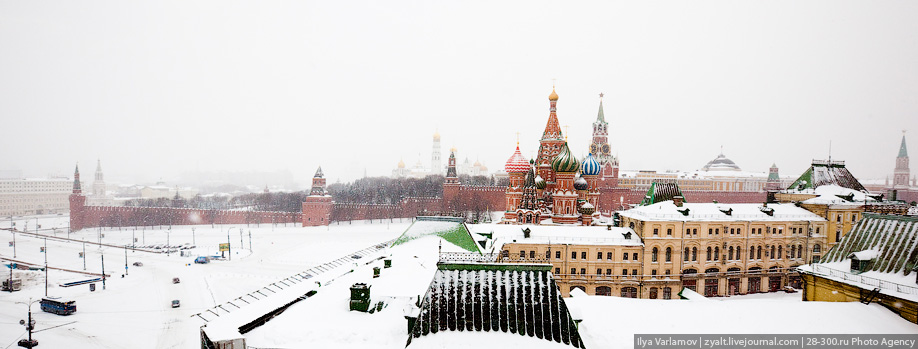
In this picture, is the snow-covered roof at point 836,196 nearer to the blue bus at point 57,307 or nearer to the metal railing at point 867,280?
the metal railing at point 867,280

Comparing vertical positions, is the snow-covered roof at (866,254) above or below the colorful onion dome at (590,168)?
below

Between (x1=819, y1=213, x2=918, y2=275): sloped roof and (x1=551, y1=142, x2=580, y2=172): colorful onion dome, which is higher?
(x1=551, y1=142, x2=580, y2=172): colorful onion dome

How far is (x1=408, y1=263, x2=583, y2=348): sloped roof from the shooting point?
9984 mm

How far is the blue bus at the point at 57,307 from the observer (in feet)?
89.0

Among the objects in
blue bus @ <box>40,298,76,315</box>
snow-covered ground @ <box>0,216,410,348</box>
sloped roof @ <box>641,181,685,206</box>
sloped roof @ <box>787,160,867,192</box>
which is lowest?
snow-covered ground @ <box>0,216,410,348</box>

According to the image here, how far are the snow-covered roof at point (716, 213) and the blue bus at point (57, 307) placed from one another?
37913mm

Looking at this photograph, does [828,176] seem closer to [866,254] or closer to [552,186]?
[552,186]

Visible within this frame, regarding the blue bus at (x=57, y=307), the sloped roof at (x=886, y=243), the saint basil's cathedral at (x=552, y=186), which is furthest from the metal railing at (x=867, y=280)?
the blue bus at (x=57, y=307)

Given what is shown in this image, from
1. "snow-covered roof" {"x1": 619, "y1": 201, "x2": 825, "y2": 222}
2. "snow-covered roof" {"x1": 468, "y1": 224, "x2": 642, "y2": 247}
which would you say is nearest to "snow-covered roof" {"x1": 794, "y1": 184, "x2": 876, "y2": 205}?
"snow-covered roof" {"x1": 619, "y1": 201, "x2": 825, "y2": 222}

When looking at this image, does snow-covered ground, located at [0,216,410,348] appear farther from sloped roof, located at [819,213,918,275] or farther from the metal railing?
sloped roof, located at [819,213,918,275]

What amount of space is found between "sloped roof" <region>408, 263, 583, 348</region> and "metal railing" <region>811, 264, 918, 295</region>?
39.6 feet

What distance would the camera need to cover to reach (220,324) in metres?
12.7

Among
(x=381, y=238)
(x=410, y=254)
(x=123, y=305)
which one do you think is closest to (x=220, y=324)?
(x=410, y=254)

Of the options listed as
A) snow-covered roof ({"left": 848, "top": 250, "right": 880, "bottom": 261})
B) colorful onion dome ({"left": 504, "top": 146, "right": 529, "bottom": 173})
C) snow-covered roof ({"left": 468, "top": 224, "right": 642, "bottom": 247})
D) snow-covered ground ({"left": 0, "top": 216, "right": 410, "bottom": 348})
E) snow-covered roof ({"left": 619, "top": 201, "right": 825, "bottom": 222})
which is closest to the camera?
snow-covered roof ({"left": 848, "top": 250, "right": 880, "bottom": 261})
